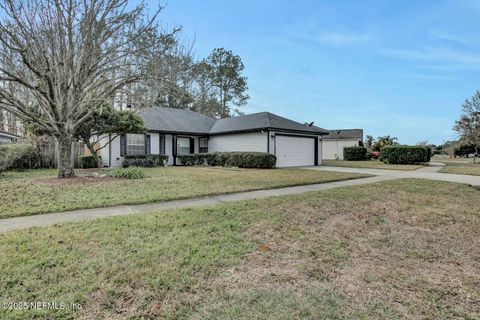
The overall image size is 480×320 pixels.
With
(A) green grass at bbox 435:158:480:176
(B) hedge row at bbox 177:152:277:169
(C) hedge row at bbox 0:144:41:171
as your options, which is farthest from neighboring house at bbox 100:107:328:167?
(A) green grass at bbox 435:158:480:176

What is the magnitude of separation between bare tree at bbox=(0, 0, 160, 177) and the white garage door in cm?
1127

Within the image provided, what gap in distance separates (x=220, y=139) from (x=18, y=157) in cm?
1251

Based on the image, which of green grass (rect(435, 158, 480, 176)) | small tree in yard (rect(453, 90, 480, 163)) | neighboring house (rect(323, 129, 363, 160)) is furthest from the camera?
neighboring house (rect(323, 129, 363, 160))

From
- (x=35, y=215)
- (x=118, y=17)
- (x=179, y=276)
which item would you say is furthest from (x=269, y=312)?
A: (x=118, y=17)

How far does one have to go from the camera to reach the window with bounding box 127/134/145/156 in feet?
59.9

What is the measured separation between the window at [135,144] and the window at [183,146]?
2.91 metres

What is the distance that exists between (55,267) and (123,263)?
0.73 meters

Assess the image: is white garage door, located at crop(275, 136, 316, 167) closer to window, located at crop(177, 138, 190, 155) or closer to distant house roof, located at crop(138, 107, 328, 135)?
distant house roof, located at crop(138, 107, 328, 135)

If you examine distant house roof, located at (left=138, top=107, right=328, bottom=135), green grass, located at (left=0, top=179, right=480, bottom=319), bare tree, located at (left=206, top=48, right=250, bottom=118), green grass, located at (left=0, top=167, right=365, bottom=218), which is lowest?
green grass, located at (left=0, top=179, right=480, bottom=319)

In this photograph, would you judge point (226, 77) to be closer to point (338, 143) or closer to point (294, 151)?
point (338, 143)

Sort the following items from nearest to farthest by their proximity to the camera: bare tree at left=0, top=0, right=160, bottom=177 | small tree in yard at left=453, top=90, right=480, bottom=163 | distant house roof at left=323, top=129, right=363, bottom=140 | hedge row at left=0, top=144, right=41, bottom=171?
bare tree at left=0, top=0, right=160, bottom=177, hedge row at left=0, top=144, right=41, bottom=171, small tree in yard at left=453, top=90, right=480, bottom=163, distant house roof at left=323, top=129, right=363, bottom=140

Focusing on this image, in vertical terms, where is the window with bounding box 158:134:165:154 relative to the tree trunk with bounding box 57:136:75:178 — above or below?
above

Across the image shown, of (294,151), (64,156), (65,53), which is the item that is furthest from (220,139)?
(65,53)

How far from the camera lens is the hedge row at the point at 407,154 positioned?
831 inches
